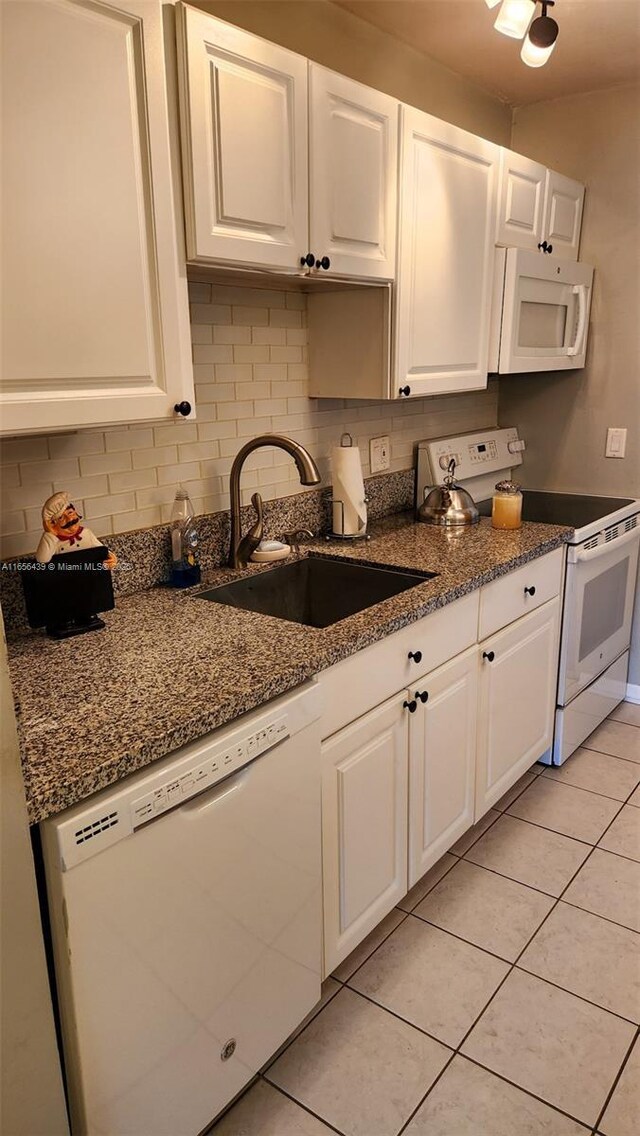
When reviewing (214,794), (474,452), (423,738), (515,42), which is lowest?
(423,738)

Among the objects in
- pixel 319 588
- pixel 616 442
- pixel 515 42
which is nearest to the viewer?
pixel 319 588

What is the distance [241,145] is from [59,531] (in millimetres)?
873

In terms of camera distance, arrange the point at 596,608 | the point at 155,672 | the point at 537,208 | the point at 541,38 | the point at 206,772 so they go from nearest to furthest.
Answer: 1. the point at 206,772
2. the point at 155,672
3. the point at 541,38
4. the point at 537,208
5. the point at 596,608

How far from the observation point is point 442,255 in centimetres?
216

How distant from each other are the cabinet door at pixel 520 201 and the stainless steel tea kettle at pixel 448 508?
830 millimetres

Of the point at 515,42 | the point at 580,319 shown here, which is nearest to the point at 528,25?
the point at 515,42

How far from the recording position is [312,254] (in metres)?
1.72

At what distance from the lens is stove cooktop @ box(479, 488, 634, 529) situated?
2.70 m

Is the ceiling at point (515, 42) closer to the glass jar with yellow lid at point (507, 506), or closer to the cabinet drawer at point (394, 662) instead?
the glass jar with yellow lid at point (507, 506)

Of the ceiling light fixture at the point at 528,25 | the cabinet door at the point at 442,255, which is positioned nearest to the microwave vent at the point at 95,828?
the cabinet door at the point at 442,255

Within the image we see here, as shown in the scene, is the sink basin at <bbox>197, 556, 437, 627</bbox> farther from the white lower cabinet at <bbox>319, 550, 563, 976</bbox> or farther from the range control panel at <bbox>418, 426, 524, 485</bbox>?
the range control panel at <bbox>418, 426, 524, 485</bbox>

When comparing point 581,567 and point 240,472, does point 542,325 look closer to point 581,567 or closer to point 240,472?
point 581,567

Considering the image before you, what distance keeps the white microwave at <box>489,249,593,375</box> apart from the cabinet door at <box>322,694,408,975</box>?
1.43 metres

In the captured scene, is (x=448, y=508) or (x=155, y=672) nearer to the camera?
(x=155, y=672)
